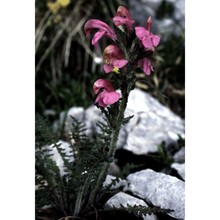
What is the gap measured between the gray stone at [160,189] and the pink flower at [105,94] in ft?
1.38

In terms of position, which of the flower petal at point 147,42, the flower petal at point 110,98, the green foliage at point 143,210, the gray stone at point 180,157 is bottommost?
the green foliage at point 143,210

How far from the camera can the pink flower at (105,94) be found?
160 centimetres

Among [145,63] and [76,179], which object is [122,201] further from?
[145,63]

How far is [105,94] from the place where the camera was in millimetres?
1613

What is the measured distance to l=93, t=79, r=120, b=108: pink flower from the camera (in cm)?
160

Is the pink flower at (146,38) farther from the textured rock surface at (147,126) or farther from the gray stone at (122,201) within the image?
the textured rock surface at (147,126)

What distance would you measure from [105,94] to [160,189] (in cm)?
45

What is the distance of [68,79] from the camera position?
2.98 m

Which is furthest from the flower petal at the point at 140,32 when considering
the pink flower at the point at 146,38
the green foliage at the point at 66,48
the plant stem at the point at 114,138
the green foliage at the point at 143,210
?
the green foliage at the point at 66,48

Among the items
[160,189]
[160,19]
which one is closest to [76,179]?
[160,189]

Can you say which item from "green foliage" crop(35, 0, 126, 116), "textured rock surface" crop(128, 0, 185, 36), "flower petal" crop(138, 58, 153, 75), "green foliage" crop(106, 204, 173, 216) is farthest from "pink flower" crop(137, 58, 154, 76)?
"textured rock surface" crop(128, 0, 185, 36)
